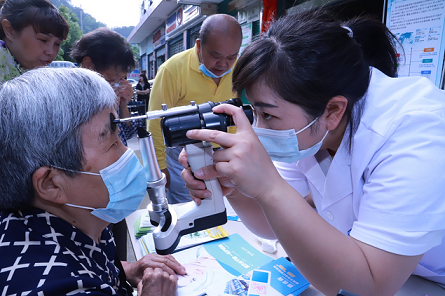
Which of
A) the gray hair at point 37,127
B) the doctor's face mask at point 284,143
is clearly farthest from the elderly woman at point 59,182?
the doctor's face mask at point 284,143

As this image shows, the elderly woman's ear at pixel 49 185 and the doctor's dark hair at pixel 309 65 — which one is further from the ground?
the doctor's dark hair at pixel 309 65

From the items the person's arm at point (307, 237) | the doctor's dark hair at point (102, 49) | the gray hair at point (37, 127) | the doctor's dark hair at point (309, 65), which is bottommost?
the person's arm at point (307, 237)

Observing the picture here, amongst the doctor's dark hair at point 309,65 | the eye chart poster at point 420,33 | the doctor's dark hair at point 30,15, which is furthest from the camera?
the eye chart poster at point 420,33

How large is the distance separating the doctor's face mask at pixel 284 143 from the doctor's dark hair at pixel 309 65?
0.11 meters

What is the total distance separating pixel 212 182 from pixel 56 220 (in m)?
0.53

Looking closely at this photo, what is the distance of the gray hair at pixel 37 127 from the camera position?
83 centimetres

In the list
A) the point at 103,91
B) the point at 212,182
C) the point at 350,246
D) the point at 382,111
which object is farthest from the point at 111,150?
the point at 382,111

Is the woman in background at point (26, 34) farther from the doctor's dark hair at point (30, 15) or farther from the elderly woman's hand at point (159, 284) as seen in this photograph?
the elderly woman's hand at point (159, 284)

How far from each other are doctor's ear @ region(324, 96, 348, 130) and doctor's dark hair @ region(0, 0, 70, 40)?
80.8 inches

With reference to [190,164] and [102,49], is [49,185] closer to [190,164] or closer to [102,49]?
[190,164]

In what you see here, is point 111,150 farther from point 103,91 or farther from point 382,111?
point 382,111

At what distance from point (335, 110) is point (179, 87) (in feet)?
5.61

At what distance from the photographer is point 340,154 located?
3.67 ft

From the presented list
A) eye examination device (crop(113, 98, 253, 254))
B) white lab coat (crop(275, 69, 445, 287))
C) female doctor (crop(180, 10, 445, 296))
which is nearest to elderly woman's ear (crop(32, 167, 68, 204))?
eye examination device (crop(113, 98, 253, 254))
